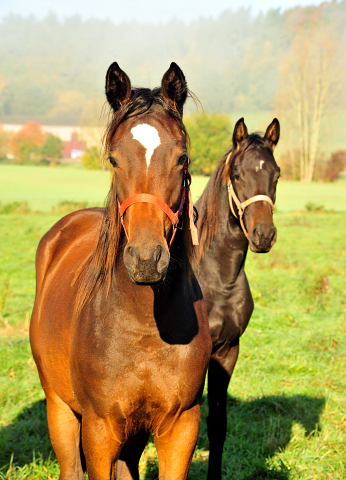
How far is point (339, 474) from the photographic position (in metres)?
3.11

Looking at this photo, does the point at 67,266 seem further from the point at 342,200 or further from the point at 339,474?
the point at 342,200

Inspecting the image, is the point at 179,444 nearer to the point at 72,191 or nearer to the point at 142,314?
the point at 142,314

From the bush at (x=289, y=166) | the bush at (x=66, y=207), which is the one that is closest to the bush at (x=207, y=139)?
the bush at (x=66, y=207)

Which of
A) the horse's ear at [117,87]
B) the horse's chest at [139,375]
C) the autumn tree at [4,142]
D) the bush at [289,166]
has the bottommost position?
the horse's chest at [139,375]

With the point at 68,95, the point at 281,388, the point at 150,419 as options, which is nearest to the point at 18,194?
the point at 281,388

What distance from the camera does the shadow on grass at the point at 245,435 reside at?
3.24 m

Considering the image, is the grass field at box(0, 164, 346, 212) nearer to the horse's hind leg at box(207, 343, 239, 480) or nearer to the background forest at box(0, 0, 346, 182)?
the background forest at box(0, 0, 346, 182)

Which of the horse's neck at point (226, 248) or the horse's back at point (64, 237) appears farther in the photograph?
the horse's neck at point (226, 248)

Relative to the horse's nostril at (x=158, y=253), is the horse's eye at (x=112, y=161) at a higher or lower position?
higher

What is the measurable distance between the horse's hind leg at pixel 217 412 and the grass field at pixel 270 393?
26 cm

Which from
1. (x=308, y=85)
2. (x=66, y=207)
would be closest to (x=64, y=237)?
(x=66, y=207)

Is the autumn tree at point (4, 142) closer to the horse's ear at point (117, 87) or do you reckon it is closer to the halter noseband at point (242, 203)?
the halter noseband at point (242, 203)

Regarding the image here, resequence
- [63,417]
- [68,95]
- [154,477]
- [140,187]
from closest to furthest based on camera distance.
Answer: [140,187]
[63,417]
[154,477]
[68,95]

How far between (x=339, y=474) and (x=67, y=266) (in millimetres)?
2354
